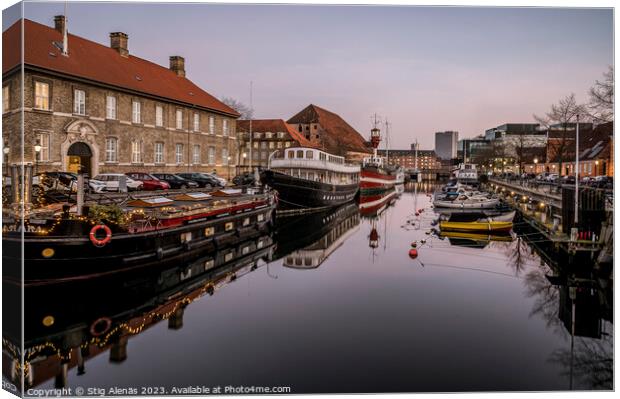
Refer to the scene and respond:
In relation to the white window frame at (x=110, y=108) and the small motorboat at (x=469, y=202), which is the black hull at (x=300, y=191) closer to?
the small motorboat at (x=469, y=202)

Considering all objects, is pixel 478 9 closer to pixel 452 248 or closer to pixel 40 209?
pixel 40 209

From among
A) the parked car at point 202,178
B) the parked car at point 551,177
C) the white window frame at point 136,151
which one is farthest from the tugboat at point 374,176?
the white window frame at point 136,151

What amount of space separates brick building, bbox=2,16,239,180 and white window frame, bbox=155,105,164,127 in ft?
0.08

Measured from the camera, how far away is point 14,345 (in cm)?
728

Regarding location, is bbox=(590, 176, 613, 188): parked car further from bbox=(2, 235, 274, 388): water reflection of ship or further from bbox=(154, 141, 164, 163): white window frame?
bbox=(154, 141, 164, 163): white window frame

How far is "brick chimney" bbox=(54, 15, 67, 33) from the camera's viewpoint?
8.21 metres

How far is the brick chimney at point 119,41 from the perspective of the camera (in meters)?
9.52

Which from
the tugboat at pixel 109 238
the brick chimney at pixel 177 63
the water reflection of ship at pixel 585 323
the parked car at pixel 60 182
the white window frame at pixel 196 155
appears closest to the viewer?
the water reflection of ship at pixel 585 323

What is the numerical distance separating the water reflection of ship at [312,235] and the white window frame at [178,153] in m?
6.17

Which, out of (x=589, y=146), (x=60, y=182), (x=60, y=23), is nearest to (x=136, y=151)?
(x=60, y=182)

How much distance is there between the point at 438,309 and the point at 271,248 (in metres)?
9.94

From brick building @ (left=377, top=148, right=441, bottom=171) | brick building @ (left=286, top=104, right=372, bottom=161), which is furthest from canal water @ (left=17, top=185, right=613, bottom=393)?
brick building @ (left=377, top=148, right=441, bottom=171)

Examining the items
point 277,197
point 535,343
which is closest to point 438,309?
point 535,343

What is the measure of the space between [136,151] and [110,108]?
113 centimetres
